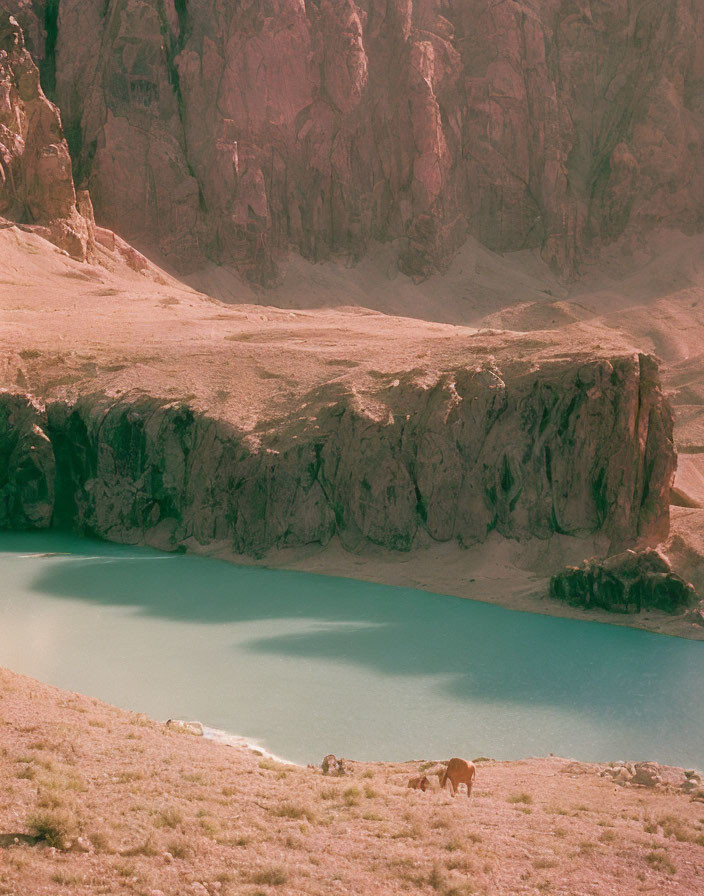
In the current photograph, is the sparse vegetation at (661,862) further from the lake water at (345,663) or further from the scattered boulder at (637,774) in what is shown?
the lake water at (345,663)

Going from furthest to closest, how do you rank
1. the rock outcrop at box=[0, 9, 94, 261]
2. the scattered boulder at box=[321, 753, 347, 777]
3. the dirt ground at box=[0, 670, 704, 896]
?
the rock outcrop at box=[0, 9, 94, 261] < the scattered boulder at box=[321, 753, 347, 777] < the dirt ground at box=[0, 670, 704, 896]

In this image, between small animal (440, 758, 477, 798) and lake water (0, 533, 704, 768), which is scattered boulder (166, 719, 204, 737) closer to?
lake water (0, 533, 704, 768)

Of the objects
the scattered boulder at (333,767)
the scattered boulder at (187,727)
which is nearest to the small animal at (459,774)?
the scattered boulder at (333,767)

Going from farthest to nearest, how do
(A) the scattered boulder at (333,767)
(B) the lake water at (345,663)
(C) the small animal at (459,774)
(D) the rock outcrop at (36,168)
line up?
1. (D) the rock outcrop at (36,168)
2. (B) the lake water at (345,663)
3. (A) the scattered boulder at (333,767)
4. (C) the small animal at (459,774)

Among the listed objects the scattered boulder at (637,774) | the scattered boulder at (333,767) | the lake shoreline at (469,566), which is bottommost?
the lake shoreline at (469,566)

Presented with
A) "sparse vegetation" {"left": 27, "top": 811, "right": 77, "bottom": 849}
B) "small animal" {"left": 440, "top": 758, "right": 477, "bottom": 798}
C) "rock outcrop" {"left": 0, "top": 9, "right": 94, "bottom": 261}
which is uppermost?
"rock outcrop" {"left": 0, "top": 9, "right": 94, "bottom": 261}

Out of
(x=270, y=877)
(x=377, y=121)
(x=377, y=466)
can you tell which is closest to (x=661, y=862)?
(x=270, y=877)

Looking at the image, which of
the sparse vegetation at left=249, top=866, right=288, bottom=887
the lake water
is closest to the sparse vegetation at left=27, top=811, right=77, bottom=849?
the sparse vegetation at left=249, top=866, right=288, bottom=887
